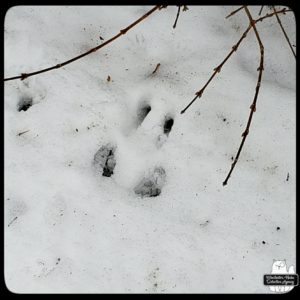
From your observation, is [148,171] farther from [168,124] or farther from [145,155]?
[168,124]

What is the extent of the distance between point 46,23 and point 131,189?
1.28 m

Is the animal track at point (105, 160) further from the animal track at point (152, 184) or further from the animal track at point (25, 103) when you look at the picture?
the animal track at point (25, 103)

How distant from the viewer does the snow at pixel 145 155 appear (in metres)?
2.04

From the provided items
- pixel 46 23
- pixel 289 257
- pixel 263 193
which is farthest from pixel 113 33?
pixel 289 257

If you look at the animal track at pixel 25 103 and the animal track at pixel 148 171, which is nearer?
the animal track at pixel 148 171

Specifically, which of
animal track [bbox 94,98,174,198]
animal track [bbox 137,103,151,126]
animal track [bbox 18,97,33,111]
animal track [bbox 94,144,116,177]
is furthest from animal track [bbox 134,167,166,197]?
animal track [bbox 18,97,33,111]

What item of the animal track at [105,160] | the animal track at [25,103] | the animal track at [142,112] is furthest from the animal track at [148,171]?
the animal track at [25,103]

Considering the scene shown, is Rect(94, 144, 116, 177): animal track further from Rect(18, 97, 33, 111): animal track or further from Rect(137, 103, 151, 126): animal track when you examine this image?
Rect(18, 97, 33, 111): animal track

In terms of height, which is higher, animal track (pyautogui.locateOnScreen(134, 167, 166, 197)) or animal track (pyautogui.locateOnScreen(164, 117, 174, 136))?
animal track (pyautogui.locateOnScreen(164, 117, 174, 136))

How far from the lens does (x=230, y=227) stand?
2.10 metres

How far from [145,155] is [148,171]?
10 cm

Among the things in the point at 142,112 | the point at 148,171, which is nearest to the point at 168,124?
the point at 142,112

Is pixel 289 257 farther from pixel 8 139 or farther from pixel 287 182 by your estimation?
pixel 8 139

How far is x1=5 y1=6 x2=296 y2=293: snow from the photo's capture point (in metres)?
2.04
